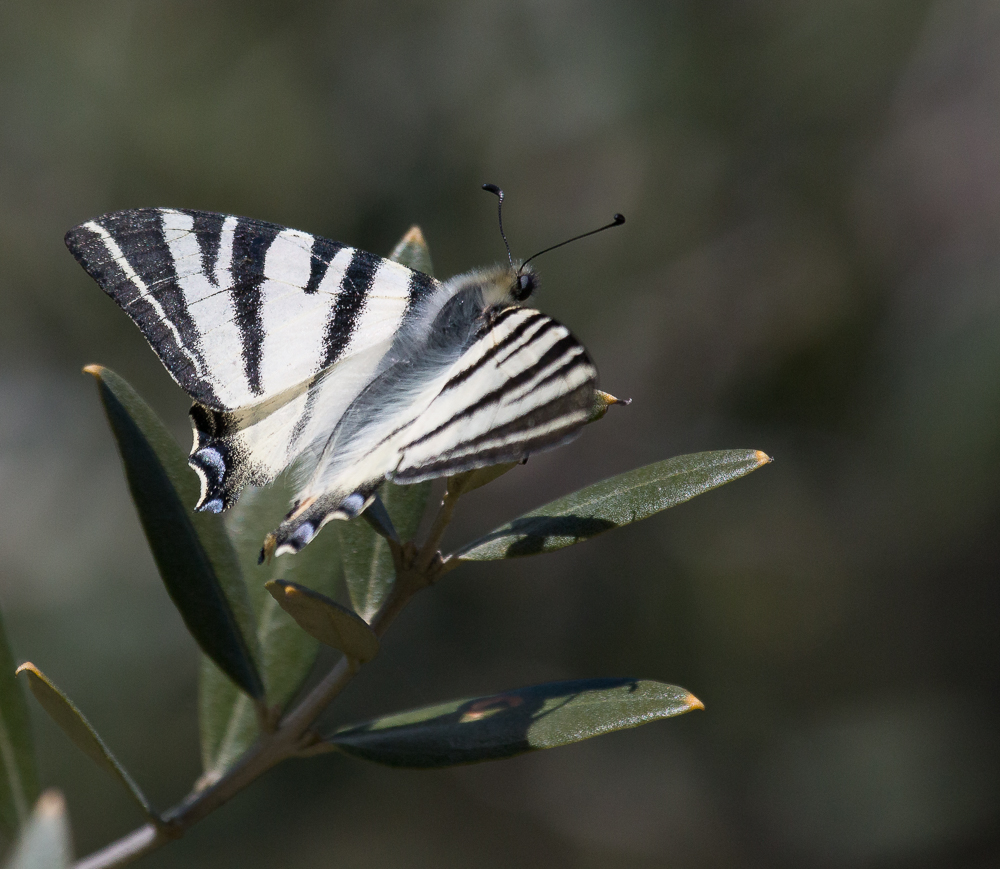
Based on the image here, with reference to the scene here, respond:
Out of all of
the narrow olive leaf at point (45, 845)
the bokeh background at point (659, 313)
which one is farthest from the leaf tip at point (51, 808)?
the bokeh background at point (659, 313)

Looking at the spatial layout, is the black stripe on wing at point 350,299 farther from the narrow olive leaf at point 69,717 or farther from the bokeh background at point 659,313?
the bokeh background at point 659,313

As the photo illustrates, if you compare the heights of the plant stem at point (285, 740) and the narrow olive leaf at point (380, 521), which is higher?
the narrow olive leaf at point (380, 521)

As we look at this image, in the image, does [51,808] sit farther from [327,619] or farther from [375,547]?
[375,547]

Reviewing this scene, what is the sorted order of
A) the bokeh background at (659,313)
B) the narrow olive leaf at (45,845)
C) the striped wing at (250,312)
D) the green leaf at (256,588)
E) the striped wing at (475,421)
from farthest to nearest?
the bokeh background at (659,313) → the striped wing at (250,312) → the green leaf at (256,588) → the striped wing at (475,421) → the narrow olive leaf at (45,845)

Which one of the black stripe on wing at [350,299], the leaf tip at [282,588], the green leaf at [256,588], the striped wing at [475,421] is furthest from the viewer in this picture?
the black stripe on wing at [350,299]

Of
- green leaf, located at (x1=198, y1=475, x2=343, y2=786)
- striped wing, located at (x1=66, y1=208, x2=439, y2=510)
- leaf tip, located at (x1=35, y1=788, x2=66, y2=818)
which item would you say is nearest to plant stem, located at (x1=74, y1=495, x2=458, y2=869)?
green leaf, located at (x1=198, y1=475, x2=343, y2=786)

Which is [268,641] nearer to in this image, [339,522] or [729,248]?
[339,522]

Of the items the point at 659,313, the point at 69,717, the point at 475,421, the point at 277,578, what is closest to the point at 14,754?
the point at 69,717
